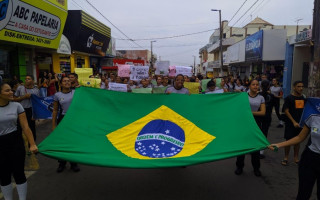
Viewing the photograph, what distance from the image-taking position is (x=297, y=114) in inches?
201

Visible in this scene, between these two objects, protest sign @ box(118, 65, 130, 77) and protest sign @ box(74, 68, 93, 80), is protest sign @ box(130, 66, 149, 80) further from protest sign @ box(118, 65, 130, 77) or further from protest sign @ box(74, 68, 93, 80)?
protest sign @ box(74, 68, 93, 80)

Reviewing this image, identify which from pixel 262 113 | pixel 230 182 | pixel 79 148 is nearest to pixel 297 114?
pixel 262 113

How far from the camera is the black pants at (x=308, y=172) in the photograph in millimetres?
2777

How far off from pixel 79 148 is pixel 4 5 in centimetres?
814

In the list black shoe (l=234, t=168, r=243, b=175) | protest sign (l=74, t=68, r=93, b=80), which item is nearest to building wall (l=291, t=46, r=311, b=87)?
protest sign (l=74, t=68, r=93, b=80)

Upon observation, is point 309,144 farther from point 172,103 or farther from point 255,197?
point 172,103

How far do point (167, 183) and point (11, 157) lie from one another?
2.41m

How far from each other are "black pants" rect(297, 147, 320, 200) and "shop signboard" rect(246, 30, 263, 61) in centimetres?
1795

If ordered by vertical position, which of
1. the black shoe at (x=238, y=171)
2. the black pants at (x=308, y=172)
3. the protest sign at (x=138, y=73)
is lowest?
the black shoe at (x=238, y=171)

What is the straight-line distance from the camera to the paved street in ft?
12.8

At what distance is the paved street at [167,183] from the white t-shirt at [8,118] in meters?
1.33

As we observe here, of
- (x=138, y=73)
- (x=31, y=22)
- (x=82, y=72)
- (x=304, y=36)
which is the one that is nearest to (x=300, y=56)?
(x=304, y=36)

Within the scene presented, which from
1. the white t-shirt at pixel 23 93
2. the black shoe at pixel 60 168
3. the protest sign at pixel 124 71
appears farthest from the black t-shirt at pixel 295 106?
the protest sign at pixel 124 71

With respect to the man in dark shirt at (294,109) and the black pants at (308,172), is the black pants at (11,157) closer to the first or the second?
the black pants at (308,172)
